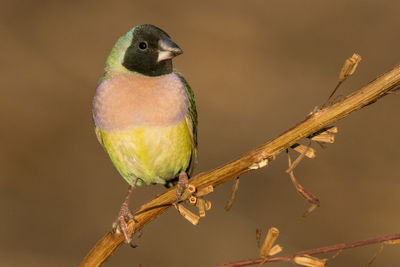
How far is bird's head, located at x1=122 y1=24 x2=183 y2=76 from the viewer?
111 inches

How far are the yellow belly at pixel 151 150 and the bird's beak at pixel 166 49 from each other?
1.14 ft

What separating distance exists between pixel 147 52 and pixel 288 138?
1.49 meters

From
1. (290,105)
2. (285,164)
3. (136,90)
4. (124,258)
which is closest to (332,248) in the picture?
(136,90)

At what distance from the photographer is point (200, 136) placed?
6785 mm

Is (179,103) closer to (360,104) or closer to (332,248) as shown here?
(360,104)

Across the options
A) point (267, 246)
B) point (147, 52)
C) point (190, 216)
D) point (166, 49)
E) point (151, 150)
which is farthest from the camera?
point (151, 150)

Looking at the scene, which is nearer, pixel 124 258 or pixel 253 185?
pixel 124 258

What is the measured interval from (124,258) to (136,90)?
2.95 m

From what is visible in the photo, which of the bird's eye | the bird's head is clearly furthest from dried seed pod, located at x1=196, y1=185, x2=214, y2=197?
the bird's eye

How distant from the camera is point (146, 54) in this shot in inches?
114

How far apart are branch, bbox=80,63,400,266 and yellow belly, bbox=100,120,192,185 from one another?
1128 millimetres

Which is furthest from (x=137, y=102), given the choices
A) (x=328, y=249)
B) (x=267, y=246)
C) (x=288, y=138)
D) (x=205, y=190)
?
(x=328, y=249)

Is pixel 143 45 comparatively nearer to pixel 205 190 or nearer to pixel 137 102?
pixel 137 102

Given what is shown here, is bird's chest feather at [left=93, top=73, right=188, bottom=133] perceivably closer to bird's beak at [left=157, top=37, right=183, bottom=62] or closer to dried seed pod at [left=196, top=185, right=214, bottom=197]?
bird's beak at [left=157, top=37, right=183, bottom=62]
